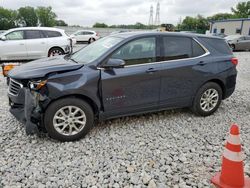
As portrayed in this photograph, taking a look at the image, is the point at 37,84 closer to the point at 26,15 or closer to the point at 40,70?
the point at 40,70

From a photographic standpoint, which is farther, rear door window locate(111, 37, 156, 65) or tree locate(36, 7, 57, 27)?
tree locate(36, 7, 57, 27)

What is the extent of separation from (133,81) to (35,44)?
25.2 ft

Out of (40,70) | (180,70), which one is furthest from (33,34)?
(180,70)

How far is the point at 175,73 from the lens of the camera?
3920 millimetres

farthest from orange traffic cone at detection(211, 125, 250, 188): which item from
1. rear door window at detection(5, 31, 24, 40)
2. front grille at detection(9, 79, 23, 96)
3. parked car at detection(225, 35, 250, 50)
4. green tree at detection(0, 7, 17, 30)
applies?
green tree at detection(0, 7, 17, 30)

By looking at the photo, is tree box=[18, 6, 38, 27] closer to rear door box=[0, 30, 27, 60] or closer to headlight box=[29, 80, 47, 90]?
rear door box=[0, 30, 27, 60]

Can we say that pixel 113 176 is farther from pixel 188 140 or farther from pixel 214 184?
pixel 188 140

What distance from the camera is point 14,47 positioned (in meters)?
9.66

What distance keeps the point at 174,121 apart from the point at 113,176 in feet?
6.21

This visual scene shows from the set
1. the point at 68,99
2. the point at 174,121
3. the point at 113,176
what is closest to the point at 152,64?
the point at 174,121

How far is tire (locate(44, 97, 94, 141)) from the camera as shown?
3.21 m

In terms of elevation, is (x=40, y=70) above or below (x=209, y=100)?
above

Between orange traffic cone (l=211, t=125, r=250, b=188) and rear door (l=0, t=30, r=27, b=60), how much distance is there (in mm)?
9503

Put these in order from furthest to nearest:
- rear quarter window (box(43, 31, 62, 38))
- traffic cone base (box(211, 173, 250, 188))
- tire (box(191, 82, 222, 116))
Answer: rear quarter window (box(43, 31, 62, 38)) → tire (box(191, 82, 222, 116)) → traffic cone base (box(211, 173, 250, 188))
